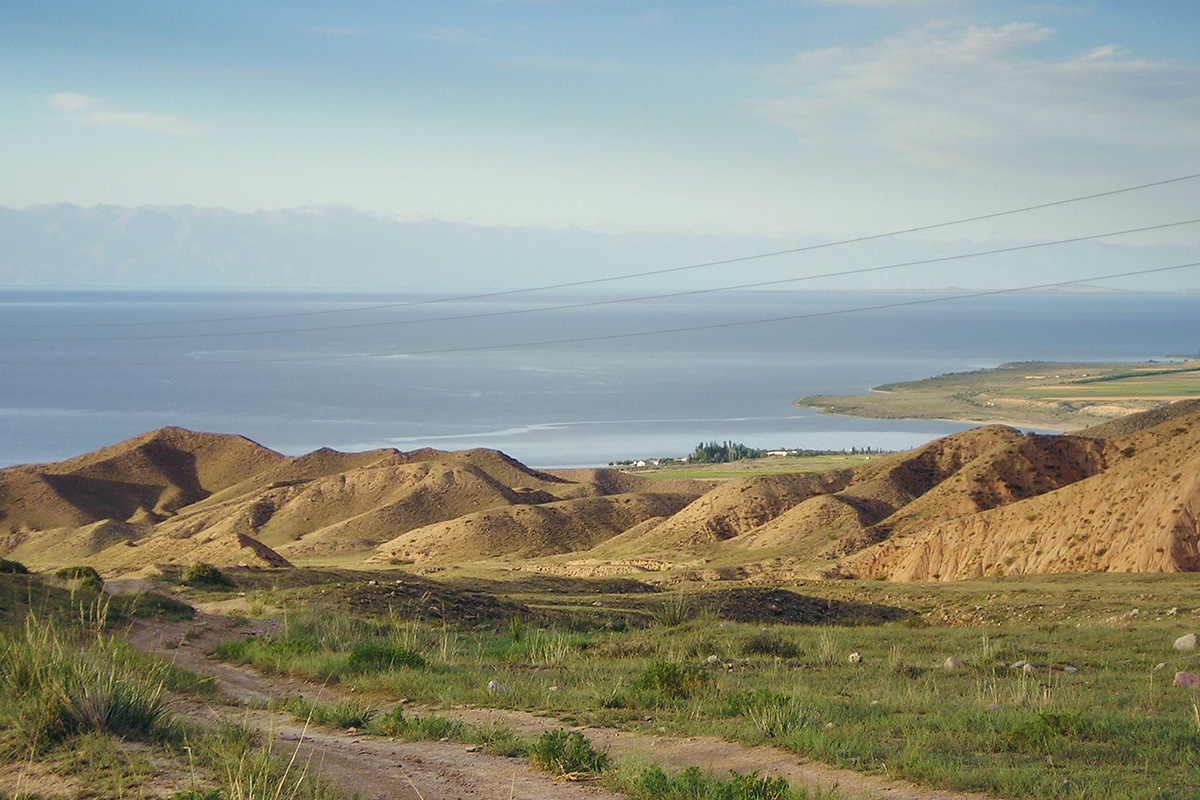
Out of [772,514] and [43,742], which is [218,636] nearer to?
[43,742]

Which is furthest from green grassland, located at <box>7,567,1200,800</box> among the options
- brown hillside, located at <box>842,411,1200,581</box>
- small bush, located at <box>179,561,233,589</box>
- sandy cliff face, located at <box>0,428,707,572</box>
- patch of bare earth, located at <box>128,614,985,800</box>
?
sandy cliff face, located at <box>0,428,707,572</box>

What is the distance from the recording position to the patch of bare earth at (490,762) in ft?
23.4

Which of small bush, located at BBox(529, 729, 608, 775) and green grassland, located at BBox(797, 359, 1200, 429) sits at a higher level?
green grassland, located at BBox(797, 359, 1200, 429)

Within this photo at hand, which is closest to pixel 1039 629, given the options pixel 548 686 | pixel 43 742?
pixel 548 686

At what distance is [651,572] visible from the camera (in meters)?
38.0

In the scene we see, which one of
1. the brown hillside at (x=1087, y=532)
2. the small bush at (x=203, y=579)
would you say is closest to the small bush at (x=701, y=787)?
the small bush at (x=203, y=579)

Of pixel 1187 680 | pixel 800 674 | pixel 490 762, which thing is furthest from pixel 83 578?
pixel 1187 680

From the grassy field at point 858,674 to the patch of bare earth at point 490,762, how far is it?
22 centimetres

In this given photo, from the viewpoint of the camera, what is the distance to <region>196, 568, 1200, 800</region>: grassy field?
7.77 m

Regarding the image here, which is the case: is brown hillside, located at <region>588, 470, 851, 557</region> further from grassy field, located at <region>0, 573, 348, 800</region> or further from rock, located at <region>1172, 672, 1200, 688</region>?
grassy field, located at <region>0, 573, 348, 800</region>

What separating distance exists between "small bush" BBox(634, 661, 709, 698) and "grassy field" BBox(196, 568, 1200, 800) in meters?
0.02

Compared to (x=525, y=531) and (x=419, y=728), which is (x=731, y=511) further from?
(x=419, y=728)

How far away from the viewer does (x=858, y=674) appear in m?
11.9

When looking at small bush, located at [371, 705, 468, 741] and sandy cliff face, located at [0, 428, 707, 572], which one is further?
sandy cliff face, located at [0, 428, 707, 572]
